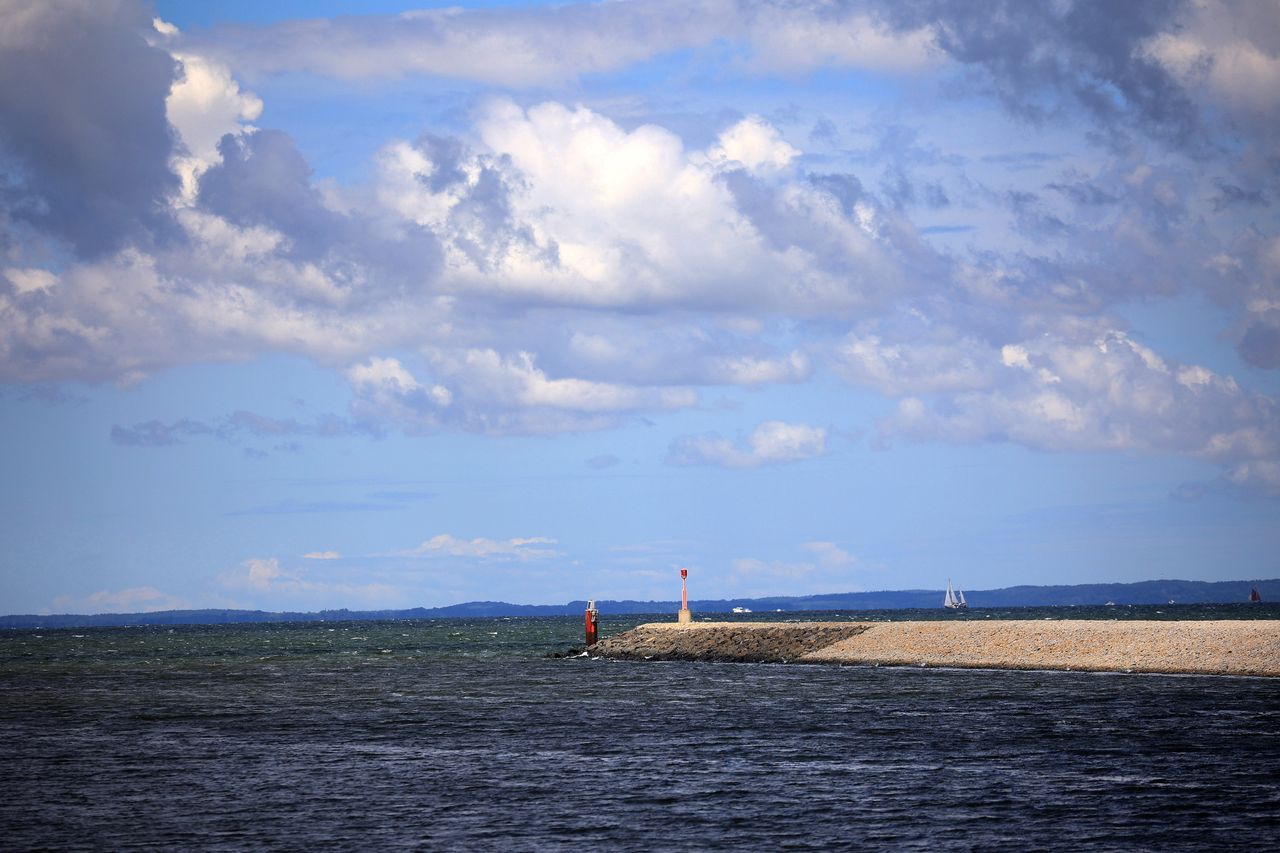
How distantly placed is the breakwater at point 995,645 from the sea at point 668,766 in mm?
2566

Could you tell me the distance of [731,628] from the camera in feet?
242

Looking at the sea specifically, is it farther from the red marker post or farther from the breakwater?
the red marker post

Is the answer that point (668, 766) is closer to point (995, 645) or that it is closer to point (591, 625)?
point (995, 645)

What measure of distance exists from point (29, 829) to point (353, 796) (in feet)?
17.4

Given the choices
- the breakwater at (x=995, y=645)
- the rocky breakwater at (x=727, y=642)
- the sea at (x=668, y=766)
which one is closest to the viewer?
the sea at (x=668, y=766)

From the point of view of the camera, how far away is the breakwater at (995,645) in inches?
1923

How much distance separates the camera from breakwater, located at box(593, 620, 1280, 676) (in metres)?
48.8

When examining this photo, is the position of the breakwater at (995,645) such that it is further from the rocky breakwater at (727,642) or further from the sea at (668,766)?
the sea at (668,766)

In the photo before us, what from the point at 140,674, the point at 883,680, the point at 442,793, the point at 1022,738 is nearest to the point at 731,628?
the point at 883,680

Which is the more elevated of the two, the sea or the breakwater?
the breakwater

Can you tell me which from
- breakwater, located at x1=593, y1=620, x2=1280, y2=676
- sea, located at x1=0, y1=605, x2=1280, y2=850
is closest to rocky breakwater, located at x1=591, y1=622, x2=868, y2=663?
breakwater, located at x1=593, y1=620, x2=1280, y2=676

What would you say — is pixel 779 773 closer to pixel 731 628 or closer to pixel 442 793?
pixel 442 793

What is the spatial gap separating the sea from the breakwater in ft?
8.42

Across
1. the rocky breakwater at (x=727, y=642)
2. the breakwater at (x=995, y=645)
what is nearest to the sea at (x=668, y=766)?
the breakwater at (x=995, y=645)
